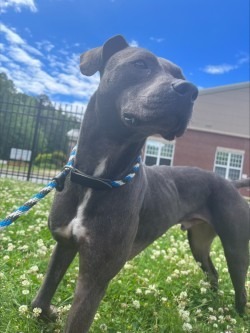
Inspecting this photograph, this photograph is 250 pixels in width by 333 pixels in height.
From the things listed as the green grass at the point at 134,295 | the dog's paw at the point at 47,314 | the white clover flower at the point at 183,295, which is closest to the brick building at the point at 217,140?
the green grass at the point at 134,295

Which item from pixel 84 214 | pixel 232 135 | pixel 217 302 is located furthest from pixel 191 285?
pixel 232 135

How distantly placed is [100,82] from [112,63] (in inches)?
6.8

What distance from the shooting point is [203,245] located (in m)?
4.34

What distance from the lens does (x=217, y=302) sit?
Answer: 13.1 ft

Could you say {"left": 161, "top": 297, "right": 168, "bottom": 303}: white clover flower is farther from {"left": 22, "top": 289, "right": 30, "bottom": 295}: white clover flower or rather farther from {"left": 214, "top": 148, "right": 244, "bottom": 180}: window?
{"left": 214, "top": 148, "right": 244, "bottom": 180}: window

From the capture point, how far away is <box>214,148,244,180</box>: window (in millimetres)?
27125

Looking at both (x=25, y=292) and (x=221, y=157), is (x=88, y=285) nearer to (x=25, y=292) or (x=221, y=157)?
(x=25, y=292)

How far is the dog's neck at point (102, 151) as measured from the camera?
2.50 m

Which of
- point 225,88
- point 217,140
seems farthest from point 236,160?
point 225,88

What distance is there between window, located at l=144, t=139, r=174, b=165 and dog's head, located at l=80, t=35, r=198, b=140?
23001 mm

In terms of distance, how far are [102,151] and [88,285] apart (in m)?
0.87

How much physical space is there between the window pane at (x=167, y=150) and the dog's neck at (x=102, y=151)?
2418 cm

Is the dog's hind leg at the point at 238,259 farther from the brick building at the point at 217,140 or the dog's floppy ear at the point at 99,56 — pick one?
the brick building at the point at 217,140

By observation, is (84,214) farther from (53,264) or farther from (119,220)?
(53,264)
